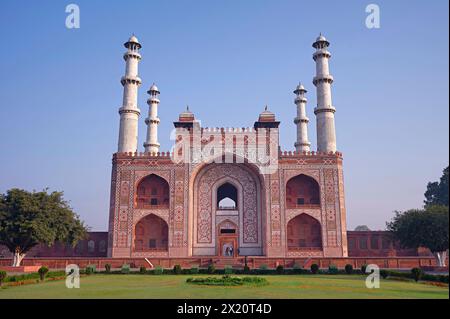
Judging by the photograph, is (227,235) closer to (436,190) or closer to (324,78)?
(324,78)

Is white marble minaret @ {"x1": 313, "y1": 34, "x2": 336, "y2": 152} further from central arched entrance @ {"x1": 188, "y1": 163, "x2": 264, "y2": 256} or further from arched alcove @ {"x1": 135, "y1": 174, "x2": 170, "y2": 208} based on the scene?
arched alcove @ {"x1": 135, "y1": 174, "x2": 170, "y2": 208}

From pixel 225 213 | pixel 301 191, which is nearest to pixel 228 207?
pixel 225 213

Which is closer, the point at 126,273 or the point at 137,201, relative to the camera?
the point at 126,273

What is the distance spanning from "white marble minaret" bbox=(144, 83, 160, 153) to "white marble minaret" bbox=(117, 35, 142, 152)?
591 centimetres

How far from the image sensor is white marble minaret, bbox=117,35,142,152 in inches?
1159

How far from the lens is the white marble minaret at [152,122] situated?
36.1 meters

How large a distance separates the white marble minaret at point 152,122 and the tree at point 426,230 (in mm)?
20499

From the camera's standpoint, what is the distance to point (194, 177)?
28984 mm

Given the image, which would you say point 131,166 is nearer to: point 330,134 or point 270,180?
point 270,180

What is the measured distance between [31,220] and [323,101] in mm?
19685

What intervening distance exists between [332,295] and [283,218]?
55.8 feet

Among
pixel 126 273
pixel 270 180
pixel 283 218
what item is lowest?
pixel 126 273

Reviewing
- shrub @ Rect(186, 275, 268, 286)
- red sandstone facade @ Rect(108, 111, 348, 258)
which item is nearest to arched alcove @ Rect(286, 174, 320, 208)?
red sandstone facade @ Rect(108, 111, 348, 258)
